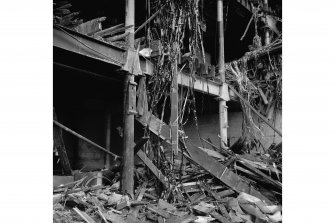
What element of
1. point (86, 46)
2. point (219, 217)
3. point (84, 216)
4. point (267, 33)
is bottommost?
point (219, 217)

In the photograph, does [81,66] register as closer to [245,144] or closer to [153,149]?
[153,149]

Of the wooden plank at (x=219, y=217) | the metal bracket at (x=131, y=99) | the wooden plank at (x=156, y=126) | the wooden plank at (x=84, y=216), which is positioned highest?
the metal bracket at (x=131, y=99)

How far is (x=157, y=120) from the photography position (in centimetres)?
696

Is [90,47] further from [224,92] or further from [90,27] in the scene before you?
[224,92]

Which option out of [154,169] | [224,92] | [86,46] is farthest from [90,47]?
[224,92]

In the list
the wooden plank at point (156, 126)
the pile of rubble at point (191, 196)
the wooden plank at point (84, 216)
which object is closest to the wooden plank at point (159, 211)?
the pile of rubble at point (191, 196)

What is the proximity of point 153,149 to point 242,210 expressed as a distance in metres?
2.25

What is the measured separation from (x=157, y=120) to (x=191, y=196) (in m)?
1.63

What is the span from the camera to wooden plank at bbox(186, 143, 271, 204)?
6.55 meters

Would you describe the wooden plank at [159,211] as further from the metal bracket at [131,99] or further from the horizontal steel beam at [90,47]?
the horizontal steel beam at [90,47]

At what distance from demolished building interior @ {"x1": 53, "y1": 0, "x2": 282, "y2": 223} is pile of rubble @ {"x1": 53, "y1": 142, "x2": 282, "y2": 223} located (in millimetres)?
20

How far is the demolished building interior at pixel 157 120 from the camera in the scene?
575cm

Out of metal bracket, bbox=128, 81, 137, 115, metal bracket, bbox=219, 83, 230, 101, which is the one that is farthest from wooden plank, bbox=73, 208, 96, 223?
metal bracket, bbox=219, 83, 230, 101
